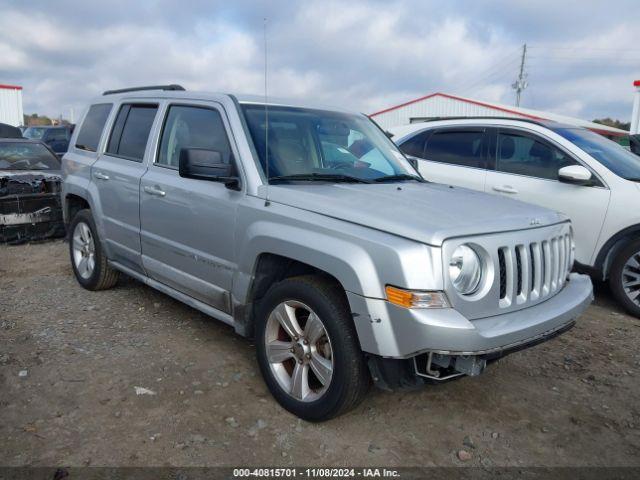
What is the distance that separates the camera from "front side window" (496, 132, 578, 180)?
565 cm

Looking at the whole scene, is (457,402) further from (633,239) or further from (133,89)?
(133,89)

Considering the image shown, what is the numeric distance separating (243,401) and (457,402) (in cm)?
135

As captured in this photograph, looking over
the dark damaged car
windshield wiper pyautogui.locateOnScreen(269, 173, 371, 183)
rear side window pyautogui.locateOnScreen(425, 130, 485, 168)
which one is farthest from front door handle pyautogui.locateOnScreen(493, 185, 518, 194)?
the dark damaged car

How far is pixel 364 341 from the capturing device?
8.79 feet

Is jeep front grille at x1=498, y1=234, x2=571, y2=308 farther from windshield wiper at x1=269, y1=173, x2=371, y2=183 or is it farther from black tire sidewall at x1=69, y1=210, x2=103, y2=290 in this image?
black tire sidewall at x1=69, y1=210, x2=103, y2=290

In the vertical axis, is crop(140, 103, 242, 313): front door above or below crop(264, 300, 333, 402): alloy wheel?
above

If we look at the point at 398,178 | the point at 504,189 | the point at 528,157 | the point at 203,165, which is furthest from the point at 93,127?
the point at 528,157

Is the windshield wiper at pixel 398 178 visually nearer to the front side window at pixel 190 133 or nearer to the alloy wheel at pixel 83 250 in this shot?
the front side window at pixel 190 133

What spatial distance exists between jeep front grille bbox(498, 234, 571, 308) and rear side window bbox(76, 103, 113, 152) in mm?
3993

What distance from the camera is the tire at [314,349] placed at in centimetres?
279

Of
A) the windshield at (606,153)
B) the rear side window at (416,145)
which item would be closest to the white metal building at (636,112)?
the windshield at (606,153)

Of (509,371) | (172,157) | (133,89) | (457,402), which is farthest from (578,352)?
(133,89)

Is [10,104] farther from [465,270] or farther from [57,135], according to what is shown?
[465,270]

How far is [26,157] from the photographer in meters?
8.31
